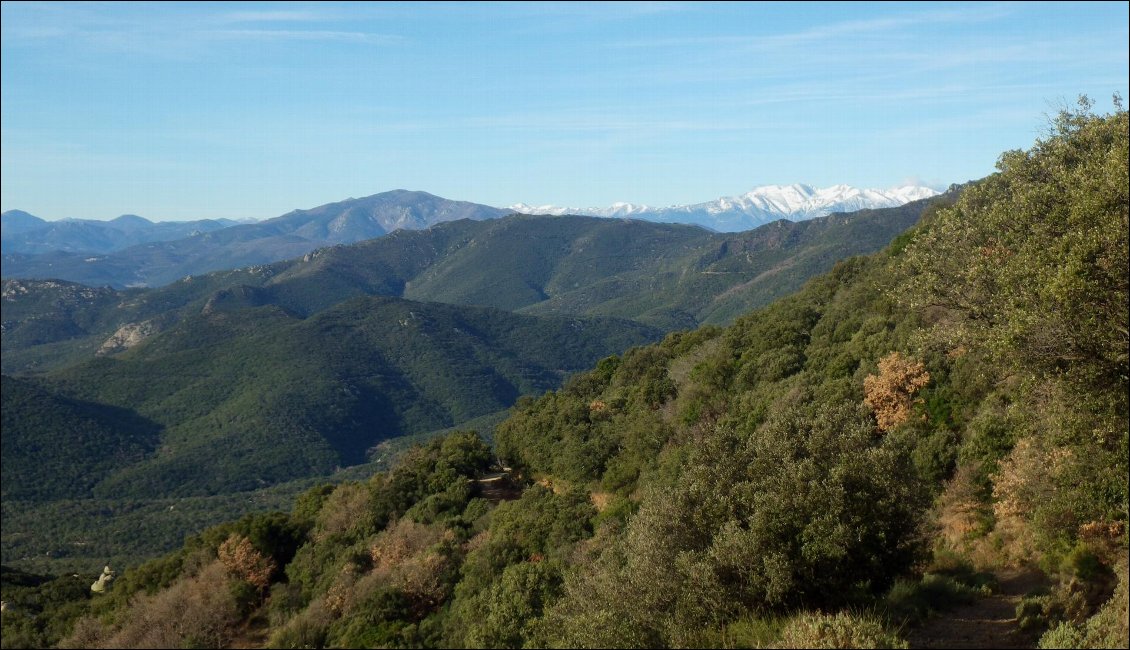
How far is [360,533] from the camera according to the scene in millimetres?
42500

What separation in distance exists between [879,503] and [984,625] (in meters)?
2.67

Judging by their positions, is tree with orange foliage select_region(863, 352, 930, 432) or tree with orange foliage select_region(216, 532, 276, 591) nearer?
tree with orange foliage select_region(863, 352, 930, 432)

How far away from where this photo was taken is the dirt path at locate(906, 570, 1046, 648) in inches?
515

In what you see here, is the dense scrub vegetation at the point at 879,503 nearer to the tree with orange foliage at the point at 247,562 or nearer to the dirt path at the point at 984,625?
the dirt path at the point at 984,625

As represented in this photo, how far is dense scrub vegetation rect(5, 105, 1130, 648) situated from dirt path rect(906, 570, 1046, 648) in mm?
317

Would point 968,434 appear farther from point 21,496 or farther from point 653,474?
point 21,496

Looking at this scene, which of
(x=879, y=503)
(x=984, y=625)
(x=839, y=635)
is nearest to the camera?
(x=839, y=635)

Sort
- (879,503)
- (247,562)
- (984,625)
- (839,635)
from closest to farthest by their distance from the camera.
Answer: (839,635)
(984,625)
(879,503)
(247,562)

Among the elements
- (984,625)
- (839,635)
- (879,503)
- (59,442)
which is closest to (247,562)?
(879,503)

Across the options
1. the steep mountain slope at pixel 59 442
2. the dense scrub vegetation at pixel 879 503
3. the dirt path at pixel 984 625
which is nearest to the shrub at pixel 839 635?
the dense scrub vegetation at pixel 879 503

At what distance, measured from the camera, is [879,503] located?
1463cm

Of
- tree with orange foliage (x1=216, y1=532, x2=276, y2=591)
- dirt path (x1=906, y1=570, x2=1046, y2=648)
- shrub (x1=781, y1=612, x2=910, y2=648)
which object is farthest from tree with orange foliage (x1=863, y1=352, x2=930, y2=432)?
tree with orange foliage (x1=216, y1=532, x2=276, y2=591)

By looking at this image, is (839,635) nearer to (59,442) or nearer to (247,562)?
(247,562)

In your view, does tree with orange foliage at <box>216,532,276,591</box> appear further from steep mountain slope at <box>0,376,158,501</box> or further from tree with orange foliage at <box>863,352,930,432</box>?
steep mountain slope at <box>0,376,158,501</box>
